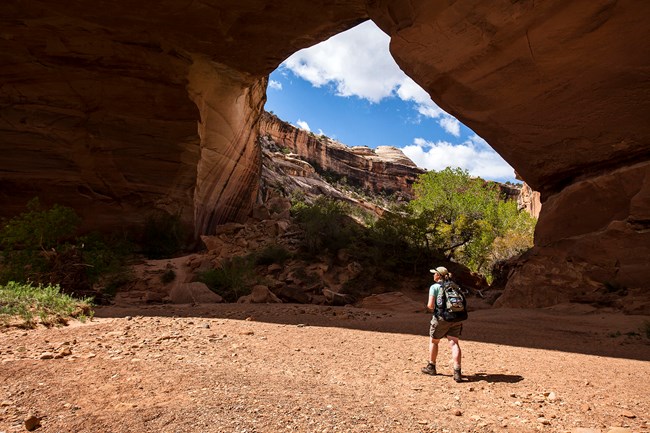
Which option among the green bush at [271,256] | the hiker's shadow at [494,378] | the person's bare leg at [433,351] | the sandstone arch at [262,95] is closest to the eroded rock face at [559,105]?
the sandstone arch at [262,95]

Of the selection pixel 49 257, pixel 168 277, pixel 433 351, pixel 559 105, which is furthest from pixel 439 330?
pixel 168 277

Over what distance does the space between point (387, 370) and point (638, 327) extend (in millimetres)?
5051

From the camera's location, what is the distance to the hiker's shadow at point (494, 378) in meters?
3.67

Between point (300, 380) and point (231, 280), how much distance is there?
8.08 meters

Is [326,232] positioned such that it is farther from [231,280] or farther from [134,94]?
[134,94]

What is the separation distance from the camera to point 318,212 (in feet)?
54.2

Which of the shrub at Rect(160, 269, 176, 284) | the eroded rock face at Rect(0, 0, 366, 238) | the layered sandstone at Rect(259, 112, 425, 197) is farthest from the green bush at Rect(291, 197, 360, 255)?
the layered sandstone at Rect(259, 112, 425, 197)

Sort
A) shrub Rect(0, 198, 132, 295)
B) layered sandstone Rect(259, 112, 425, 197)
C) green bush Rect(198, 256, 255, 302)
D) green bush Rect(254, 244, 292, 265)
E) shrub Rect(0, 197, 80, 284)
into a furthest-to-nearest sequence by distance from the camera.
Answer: layered sandstone Rect(259, 112, 425, 197) < green bush Rect(254, 244, 292, 265) < green bush Rect(198, 256, 255, 302) < shrub Rect(0, 197, 80, 284) < shrub Rect(0, 198, 132, 295)

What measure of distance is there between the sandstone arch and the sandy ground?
4104 mm

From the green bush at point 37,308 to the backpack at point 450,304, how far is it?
15.3ft

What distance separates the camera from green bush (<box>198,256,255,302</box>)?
10430 mm

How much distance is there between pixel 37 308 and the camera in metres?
5.49

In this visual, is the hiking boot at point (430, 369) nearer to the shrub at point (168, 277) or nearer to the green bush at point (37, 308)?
the green bush at point (37, 308)

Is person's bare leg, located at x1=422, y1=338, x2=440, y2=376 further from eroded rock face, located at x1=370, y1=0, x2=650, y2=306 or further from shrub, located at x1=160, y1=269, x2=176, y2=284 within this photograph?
shrub, located at x1=160, y1=269, x2=176, y2=284
